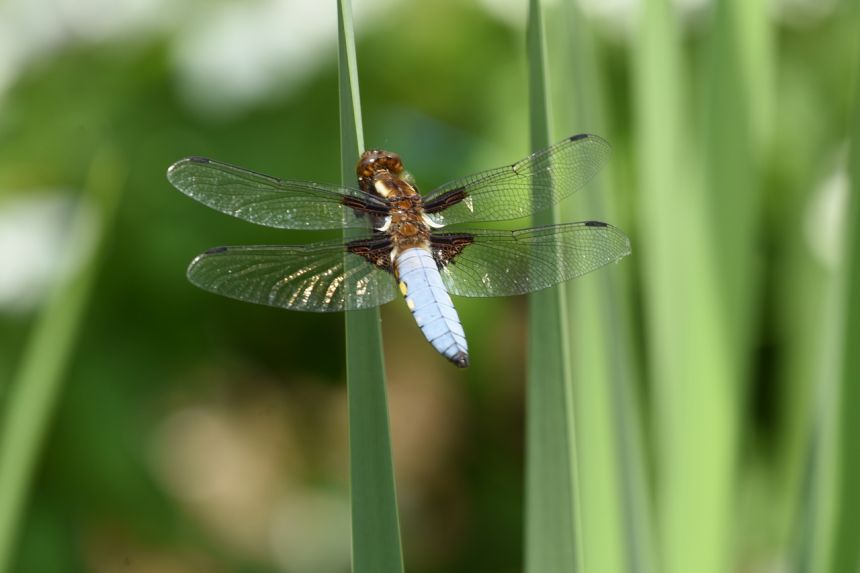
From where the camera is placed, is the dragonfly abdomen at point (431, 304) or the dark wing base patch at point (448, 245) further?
the dark wing base patch at point (448, 245)

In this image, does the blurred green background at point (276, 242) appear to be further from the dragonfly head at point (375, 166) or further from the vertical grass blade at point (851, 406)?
the vertical grass blade at point (851, 406)

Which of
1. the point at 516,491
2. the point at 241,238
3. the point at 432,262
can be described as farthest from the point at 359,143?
the point at 516,491

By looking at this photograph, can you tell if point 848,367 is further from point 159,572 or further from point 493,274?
point 159,572

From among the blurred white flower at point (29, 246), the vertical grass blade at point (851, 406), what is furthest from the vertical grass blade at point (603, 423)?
the blurred white flower at point (29, 246)

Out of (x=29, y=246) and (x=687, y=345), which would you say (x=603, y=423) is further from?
(x=29, y=246)

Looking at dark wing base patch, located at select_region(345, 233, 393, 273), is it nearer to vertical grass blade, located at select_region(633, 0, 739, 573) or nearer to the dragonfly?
the dragonfly

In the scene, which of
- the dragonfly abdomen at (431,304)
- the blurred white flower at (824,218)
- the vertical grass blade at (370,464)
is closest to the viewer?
the vertical grass blade at (370,464)

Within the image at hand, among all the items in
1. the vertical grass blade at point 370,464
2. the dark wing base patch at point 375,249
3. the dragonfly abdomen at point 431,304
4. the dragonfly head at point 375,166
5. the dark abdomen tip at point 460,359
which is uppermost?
the dragonfly head at point 375,166
